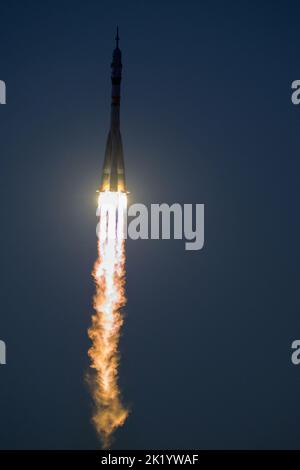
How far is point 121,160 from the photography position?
224 ft

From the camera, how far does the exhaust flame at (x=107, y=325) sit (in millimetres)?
71062

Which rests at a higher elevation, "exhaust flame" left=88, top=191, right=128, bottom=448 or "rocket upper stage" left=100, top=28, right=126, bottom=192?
"rocket upper stage" left=100, top=28, right=126, bottom=192

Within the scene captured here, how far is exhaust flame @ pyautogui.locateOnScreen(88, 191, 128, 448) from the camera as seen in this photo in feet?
233

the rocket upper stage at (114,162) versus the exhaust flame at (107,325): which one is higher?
the rocket upper stage at (114,162)

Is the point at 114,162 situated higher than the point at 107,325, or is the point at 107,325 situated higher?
the point at 114,162

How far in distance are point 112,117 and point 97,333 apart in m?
19.2

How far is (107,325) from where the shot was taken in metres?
71.6
